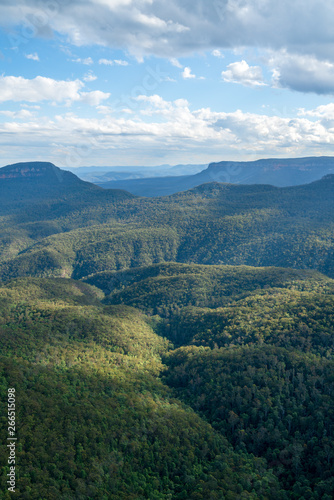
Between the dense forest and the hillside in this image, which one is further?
the dense forest

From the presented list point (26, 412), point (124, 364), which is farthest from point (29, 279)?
point (26, 412)

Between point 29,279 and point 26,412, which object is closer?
point 26,412

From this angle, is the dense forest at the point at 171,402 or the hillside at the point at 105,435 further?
the dense forest at the point at 171,402

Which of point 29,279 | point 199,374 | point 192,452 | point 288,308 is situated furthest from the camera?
point 29,279

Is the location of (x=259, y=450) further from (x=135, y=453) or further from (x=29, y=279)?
(x=29, y=279)

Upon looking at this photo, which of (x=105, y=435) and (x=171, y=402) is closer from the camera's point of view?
(x=105, y=435)

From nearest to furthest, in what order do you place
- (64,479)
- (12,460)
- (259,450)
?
(12,460) → (64,479) → (259,450)

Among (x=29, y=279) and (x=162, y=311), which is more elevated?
(x=29, y=279)

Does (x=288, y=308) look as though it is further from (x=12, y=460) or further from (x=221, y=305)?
(x=12, y=460)

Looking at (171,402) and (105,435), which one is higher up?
(105,435)
